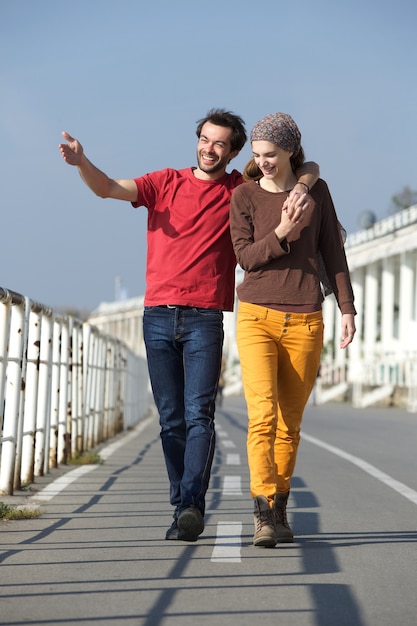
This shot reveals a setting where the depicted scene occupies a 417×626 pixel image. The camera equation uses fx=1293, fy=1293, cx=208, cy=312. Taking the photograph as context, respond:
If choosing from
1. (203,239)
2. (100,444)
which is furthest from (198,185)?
(100,444)

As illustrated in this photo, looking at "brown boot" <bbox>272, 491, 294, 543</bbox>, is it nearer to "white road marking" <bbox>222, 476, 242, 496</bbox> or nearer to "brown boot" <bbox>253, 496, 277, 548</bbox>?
"brown boot" <bbox>253, 496, 277, 548</bbox>

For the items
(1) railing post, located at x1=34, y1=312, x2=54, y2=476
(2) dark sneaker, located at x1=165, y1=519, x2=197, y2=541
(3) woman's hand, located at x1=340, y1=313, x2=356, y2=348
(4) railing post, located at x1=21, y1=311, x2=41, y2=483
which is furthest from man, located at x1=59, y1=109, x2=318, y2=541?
(1) railing post, located at x1=34, y1=312, x2=54, y2=476

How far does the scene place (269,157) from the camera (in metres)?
6.42

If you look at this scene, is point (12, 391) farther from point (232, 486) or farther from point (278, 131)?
point (278, 131)

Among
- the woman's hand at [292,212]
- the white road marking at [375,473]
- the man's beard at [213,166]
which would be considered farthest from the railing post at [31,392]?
the woman's hand at [292,212]

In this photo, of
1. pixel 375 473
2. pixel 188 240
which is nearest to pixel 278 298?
pixel 188 240

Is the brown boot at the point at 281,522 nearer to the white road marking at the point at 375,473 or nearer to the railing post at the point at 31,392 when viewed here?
the white road marking at the point at 375,473

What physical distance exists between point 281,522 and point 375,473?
536 centimetres

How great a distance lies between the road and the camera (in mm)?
4551

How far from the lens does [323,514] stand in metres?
8.01

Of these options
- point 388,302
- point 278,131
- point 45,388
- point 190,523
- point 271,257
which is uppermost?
point 388,302

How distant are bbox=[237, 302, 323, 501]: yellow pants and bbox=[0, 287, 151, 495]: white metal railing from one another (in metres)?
2.27

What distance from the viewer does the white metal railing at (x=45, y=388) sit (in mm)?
8836

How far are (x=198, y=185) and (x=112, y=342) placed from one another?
1343cm
